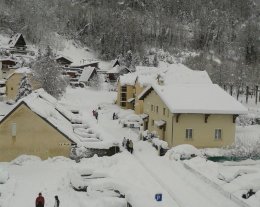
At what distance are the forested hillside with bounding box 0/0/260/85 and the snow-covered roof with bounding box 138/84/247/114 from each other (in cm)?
6095

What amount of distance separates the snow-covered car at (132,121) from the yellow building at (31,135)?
1765 cm

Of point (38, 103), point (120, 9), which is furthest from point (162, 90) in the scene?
point (120, 9)

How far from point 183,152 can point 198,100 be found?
233 inches

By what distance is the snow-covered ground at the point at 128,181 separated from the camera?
20062 mm

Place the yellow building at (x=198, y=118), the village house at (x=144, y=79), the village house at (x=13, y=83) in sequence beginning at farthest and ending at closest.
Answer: the village house at (x=13, y=83) < the village house at (x=144, y=79) < the yellow building at (x=198, y=118)

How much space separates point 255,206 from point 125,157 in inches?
480

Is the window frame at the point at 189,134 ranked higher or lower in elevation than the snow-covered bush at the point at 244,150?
higher

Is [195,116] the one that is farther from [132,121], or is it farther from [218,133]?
[132,121]

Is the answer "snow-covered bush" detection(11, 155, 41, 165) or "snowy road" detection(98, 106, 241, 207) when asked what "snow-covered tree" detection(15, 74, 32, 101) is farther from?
"snow-covered bush" detection(11, 155, 41, 165)

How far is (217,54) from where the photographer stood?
467 feet

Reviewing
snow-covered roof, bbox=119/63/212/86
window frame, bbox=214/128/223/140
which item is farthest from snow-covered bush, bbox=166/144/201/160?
snow-covered roof, bbox=119/63/212/86

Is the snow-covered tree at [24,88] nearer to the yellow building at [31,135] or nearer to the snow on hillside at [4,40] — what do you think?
the yellow building at [31,135]

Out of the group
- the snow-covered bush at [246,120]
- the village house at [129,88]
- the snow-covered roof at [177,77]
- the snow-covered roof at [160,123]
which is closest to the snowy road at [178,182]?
the snow-covered roof at [160,123]

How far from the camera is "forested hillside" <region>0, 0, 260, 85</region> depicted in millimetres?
121188
